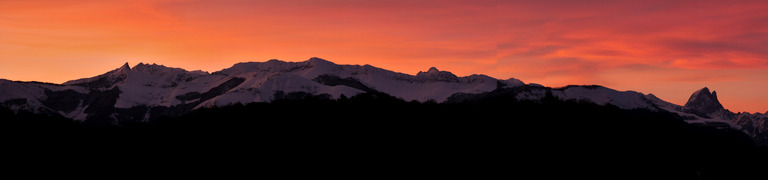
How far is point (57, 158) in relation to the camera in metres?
198

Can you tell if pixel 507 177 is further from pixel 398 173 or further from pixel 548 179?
pixel 398 173

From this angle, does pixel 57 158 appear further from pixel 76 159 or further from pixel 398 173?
pixel 398 173

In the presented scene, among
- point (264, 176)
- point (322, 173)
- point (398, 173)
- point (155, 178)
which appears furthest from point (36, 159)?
point (398, 173)

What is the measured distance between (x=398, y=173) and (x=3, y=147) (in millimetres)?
95175

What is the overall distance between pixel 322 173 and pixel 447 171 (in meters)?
29.9

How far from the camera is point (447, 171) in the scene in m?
199

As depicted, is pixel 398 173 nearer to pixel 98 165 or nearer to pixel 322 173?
pixel 322 173

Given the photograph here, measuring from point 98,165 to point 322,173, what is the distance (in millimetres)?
54200

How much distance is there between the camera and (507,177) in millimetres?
195625

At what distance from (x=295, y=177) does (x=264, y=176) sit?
286 inches

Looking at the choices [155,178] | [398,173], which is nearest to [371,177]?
[398,173]

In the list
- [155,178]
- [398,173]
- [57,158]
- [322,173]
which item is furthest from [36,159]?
[398,173]

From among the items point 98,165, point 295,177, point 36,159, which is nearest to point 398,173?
point 295,177

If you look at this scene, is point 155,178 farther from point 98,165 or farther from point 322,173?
point 322,173
